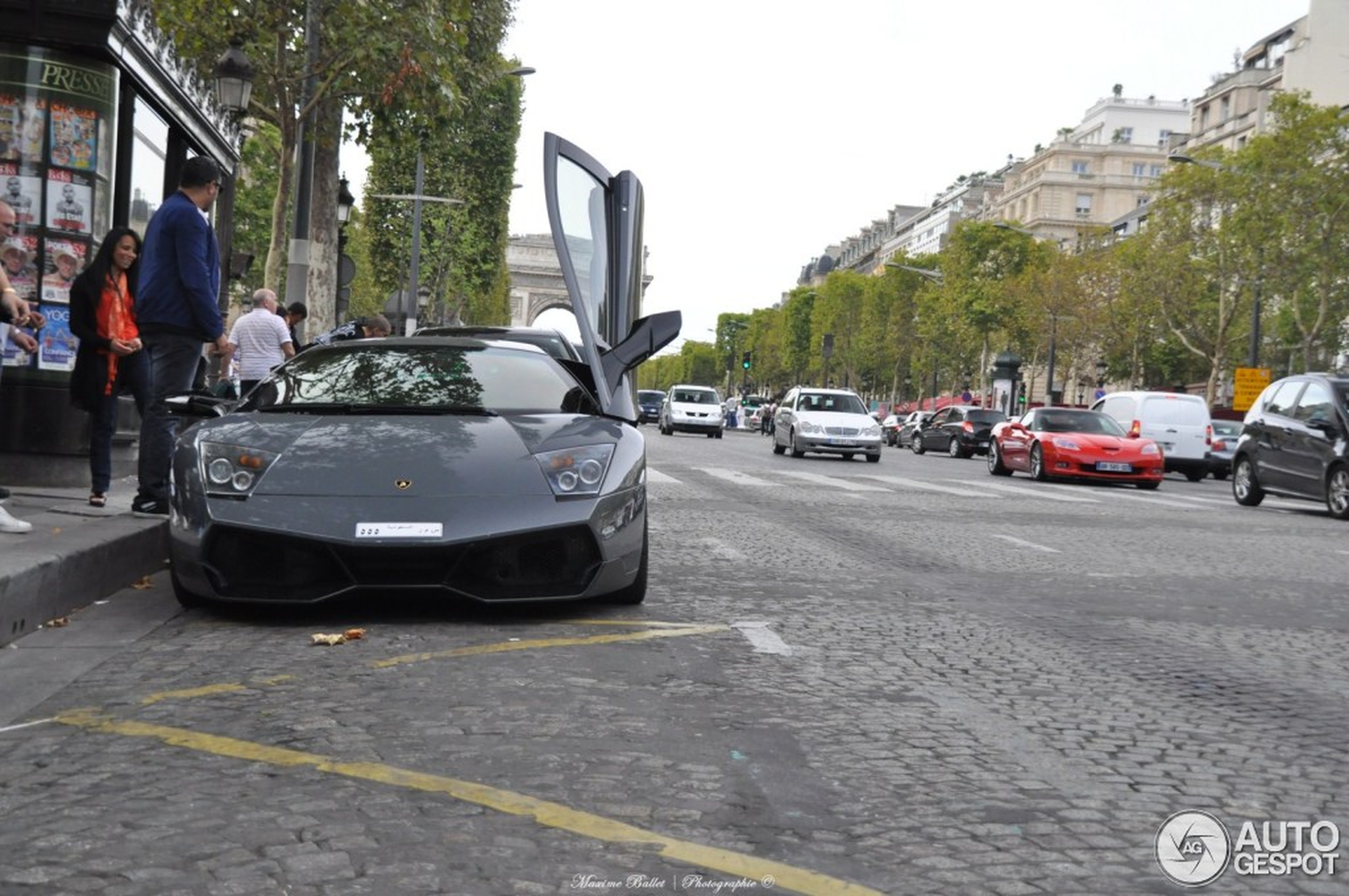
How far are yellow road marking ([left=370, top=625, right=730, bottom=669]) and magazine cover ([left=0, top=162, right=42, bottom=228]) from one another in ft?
23.2

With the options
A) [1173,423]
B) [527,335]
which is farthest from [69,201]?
[1173,423]

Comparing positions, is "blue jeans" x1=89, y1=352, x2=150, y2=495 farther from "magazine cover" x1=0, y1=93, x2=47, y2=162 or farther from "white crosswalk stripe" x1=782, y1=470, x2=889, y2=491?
"white crosswalk stripe" x1=782, y1=470, x2=889, y2=491

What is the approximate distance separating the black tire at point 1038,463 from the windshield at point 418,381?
1684 cm

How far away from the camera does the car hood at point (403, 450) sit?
19.9 feet

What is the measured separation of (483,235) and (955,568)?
47.7 m

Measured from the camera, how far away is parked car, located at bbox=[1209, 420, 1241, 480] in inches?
1291

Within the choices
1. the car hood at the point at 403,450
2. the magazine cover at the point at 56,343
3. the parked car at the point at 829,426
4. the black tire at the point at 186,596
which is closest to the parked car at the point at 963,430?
the parked car at the point at 829,426

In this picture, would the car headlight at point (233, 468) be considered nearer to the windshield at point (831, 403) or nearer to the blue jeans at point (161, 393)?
the blue jeans at point (161, 393)

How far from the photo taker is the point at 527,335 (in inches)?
503

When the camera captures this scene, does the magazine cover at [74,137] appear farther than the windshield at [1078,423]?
No

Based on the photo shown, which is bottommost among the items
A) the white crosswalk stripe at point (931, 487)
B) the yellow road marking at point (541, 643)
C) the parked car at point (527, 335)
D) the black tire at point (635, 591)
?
the white crosswalk stripe at point (931, 487)

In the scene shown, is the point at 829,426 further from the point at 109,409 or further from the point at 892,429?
the point at 892,429

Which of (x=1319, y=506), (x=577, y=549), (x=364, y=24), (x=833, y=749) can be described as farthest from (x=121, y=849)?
(x=1319, y=506)

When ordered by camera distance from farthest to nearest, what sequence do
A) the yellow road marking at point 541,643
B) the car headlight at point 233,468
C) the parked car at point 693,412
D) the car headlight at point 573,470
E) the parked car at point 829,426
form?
the parked car at point 693,412 < the parked car at point 829,426 < the car headlight at point 573,470 < the car headlight at point 233,468 < the yellow road marking at point 541,643
